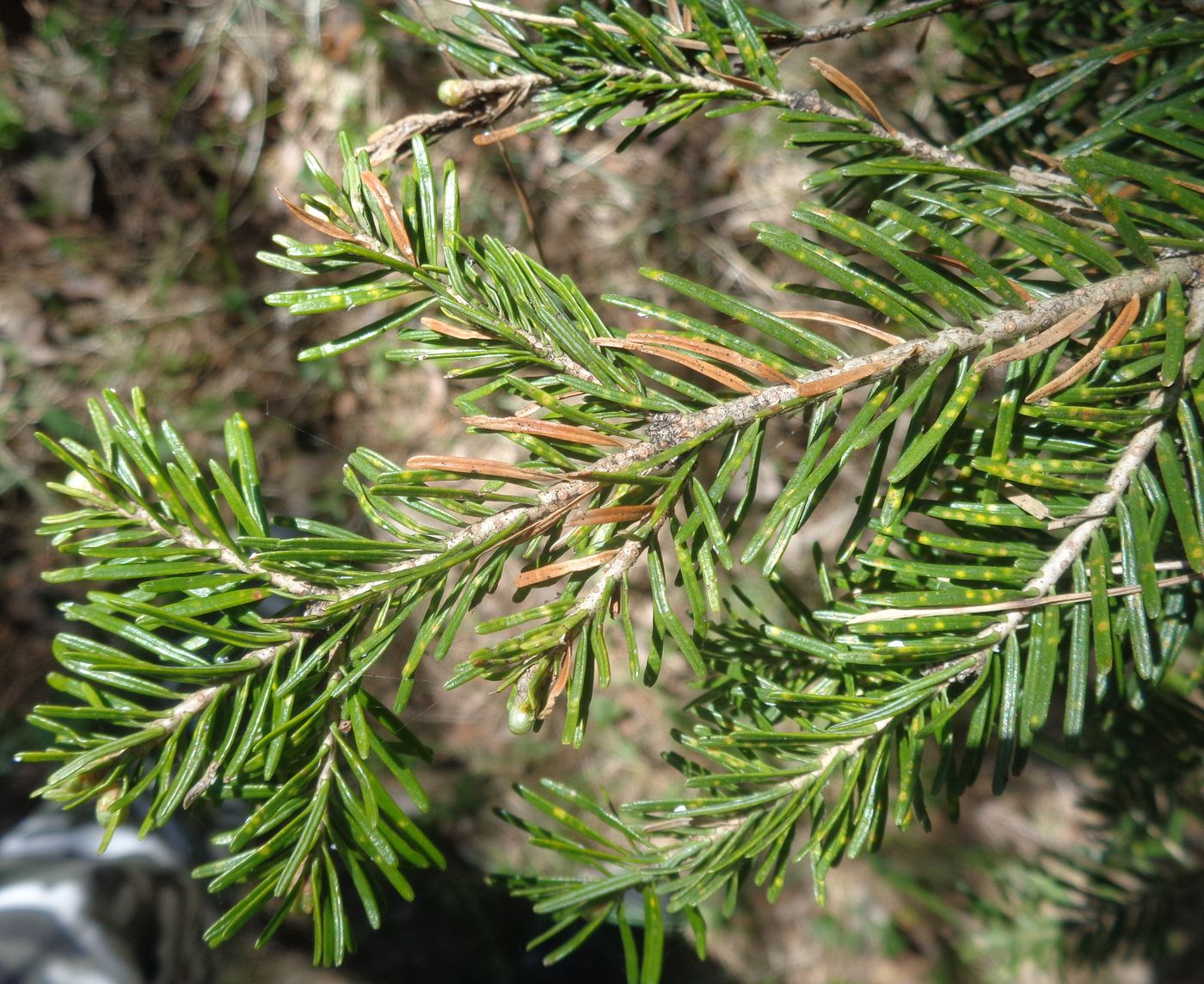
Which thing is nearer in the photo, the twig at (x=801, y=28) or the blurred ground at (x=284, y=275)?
the twig at (x=801, y=28)

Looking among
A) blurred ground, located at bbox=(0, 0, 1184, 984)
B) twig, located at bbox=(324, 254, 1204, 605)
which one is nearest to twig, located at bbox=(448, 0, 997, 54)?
twig, located at bbox=(324, 254, 1204, 605)

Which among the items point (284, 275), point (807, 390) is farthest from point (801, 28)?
point (284, 275)

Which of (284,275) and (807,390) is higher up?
(807,390)

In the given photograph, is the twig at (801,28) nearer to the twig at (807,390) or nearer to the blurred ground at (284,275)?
the twig at (807,390)

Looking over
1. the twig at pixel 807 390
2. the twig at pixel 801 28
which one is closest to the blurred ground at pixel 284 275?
the twig at pixel 801 28

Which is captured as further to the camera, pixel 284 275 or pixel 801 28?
pixel 284 275

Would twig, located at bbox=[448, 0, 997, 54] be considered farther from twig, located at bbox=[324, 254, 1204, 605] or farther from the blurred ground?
the blurred ground

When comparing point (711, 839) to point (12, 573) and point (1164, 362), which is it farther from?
point (12, 573)

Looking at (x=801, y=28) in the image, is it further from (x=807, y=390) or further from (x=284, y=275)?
(x=284, y=275)
